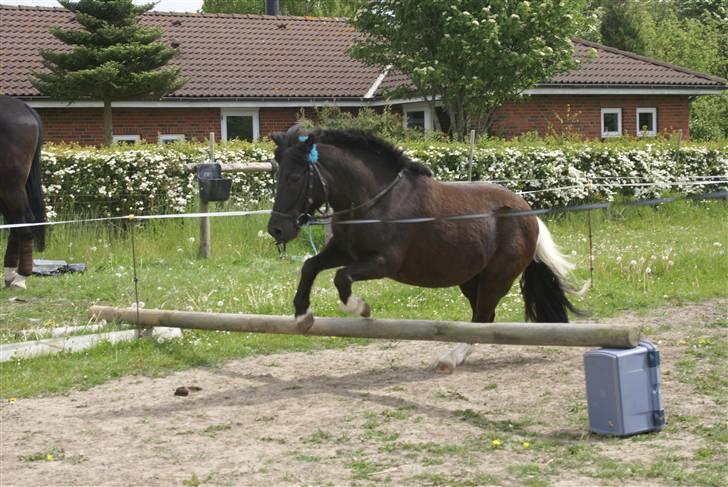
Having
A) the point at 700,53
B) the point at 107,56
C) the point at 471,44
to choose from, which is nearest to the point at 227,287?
the point at 107,56

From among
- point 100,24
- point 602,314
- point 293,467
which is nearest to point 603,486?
point 293,467

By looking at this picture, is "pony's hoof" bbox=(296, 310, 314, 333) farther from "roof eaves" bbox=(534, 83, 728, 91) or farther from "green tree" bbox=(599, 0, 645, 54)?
"green tree" bbox=(599, 0, 645, 54)

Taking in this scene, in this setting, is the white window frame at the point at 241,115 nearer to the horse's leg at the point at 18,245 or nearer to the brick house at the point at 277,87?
the brick house at the point at 277,87

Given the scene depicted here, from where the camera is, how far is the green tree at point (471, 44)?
77.6 feet

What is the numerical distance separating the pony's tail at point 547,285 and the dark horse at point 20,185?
21.5ft

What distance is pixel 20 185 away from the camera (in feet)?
43.5

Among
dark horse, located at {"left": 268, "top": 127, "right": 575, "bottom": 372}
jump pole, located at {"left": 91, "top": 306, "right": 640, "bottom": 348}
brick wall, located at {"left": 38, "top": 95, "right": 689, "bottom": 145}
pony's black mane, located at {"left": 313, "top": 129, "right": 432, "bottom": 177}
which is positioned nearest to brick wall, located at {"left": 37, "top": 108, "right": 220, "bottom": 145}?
brick wall, located at {"left": 38, "top": 95, "right": 689, "bottom": 145}

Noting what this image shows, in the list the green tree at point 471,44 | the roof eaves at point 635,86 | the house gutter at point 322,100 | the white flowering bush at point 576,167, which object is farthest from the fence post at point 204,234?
the roof eaves at point 635,86

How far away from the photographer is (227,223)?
16.9 metres

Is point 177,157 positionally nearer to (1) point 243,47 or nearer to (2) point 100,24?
(2) point 100,24

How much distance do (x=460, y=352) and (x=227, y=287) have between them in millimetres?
4352

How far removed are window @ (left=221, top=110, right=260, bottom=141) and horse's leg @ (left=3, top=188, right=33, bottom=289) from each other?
1658cm

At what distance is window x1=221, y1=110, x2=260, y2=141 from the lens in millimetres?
29812

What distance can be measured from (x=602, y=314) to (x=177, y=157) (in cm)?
844
